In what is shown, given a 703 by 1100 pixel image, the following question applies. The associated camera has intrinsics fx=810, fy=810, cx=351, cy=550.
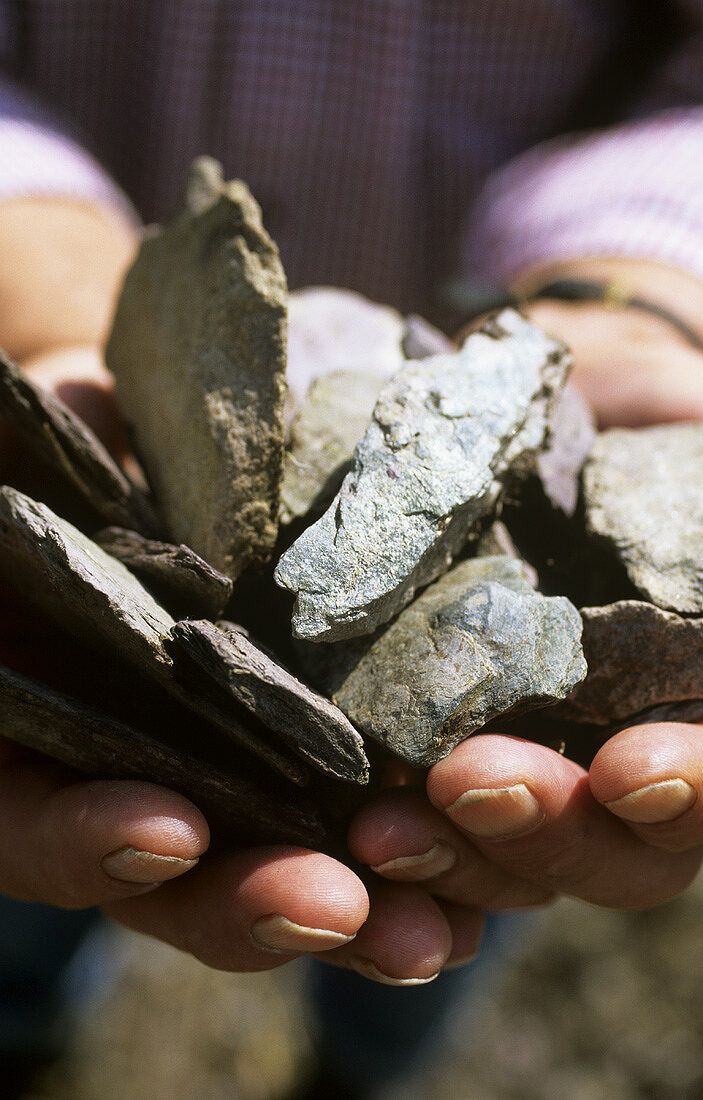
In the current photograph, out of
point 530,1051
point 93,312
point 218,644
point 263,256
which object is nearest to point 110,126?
point 93,312

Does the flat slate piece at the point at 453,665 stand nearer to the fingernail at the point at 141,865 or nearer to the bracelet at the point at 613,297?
the fingernail at the point at 141,865

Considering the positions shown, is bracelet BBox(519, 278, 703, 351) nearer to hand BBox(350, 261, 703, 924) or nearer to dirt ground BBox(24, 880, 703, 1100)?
hand BBox(350, 261, 703, 924)


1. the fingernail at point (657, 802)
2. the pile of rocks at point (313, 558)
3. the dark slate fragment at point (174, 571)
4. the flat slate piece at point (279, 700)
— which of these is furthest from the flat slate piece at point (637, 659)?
the dark slate fragment at point (174, 571)

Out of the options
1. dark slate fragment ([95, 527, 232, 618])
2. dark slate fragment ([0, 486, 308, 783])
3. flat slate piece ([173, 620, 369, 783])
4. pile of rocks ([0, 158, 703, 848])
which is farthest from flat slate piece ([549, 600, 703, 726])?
dark slate fragment ([95, 527, 232, 618])

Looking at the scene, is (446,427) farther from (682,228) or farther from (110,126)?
(110,126)

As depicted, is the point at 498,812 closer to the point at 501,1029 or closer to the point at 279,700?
the point at 279,700

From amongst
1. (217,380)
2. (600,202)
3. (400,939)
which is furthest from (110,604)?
(600,202)
